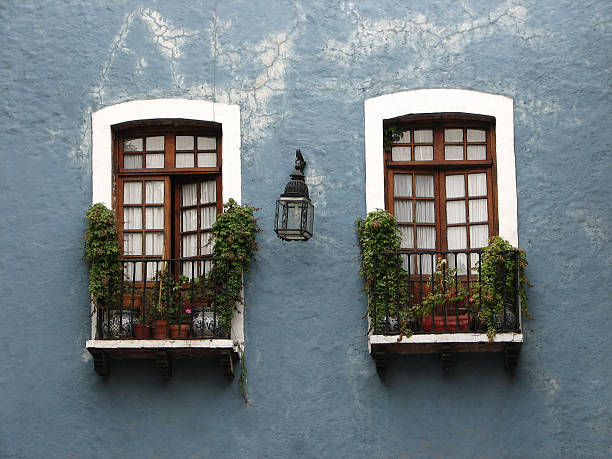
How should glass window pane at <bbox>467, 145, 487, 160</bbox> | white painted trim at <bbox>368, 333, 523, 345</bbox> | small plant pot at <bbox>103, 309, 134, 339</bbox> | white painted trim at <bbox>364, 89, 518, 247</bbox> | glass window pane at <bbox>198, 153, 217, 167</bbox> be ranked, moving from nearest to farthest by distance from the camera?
white painted trim at <bbox>368, 333, 523, 345</bbox>, small plant pot at <bbox>103, 309, 134, 339</bbox>, white painted trim at <bbox>364, 89, 518, 247</bbox>, glass window pane at <bbox>467, 145, 487, 160</bbox>, glass window pane at <bbox>198, 153, 217, 167</bbox>

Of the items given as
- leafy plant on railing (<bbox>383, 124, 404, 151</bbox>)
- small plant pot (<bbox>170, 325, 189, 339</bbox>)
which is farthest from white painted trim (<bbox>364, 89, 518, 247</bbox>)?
small plant pot (<bbox>170, 325, 189, 339</bbox>)

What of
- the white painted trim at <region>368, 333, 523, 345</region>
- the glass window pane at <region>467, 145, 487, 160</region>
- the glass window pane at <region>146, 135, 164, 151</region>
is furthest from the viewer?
the glass window pane at <region>146, 135, 164, 151</region>

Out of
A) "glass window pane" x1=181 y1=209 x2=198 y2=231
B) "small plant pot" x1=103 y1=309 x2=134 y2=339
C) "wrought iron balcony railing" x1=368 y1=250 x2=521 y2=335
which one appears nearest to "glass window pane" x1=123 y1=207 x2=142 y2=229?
"glass window pane" x1=181 y1=209 x2=198 y2=231

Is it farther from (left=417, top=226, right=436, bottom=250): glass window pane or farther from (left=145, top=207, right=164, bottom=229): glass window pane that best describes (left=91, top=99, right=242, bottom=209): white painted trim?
(left=417, top=226, right=436, bottom=250): glass window pane

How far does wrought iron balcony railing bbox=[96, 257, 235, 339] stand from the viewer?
419 inches

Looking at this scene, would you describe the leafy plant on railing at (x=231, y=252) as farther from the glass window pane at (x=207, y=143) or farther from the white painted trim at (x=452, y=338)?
the white painted trim at (x=452, y=338)

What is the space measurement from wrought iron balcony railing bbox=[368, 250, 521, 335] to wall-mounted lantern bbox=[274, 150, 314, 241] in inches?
32.1

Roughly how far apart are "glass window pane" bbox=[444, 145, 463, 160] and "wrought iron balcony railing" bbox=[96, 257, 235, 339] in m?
2.57

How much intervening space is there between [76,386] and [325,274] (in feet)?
8.89

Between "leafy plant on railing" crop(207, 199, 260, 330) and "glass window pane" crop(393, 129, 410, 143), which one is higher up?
"glass window pane" crop(393, 129, 410, 143)

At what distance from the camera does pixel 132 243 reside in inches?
450

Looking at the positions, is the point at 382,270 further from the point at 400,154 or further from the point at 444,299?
the point at 400,154

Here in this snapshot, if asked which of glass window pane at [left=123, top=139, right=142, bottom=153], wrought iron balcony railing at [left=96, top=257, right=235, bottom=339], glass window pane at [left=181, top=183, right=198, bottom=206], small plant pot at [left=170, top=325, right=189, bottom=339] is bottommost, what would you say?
small plant pot at [left=170, top=325, right=189, bottom=339]

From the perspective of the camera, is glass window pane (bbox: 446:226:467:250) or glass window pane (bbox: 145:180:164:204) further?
glass window pane (bbox: 145:180:164:204)
